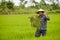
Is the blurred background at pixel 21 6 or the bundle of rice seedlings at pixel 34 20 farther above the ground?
the blurred background at pixel 21 6

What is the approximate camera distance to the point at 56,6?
133 centimetres

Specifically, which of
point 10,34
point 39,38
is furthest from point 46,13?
point 10,34

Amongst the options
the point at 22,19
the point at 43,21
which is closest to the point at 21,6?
the point at 22,19

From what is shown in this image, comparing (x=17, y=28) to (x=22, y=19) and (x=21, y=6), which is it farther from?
(x=21, y=6)

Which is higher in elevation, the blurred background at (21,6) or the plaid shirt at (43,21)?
the blurred background at (21,6)

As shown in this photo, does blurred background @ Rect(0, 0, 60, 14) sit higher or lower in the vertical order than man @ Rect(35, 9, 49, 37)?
→ higher

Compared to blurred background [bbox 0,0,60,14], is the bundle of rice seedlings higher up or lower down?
lower down

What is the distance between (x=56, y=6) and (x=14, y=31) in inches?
16.3

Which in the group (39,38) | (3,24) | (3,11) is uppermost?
(3,11)

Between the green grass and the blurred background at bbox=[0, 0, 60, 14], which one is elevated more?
the blurred background at bbox=[0, 0, 60, 14]

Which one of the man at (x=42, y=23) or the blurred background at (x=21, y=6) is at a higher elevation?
the blurred background at (x=21, y=6)

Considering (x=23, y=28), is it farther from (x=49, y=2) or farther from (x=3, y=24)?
(x=49, y=2)

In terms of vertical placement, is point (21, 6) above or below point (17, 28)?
above

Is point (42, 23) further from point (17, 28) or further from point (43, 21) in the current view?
point (17, 28)
